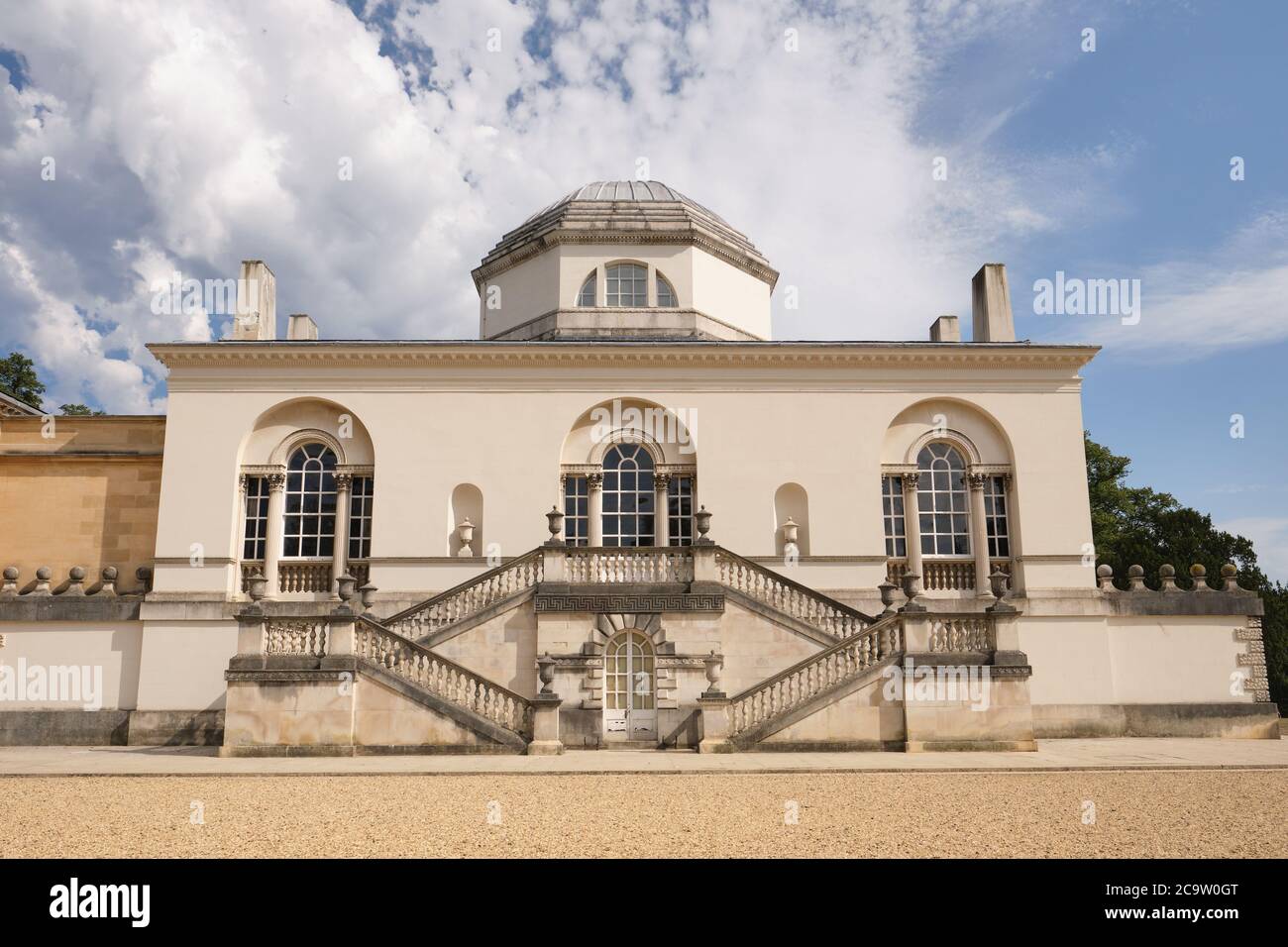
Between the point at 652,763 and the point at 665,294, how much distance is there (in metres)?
15.4

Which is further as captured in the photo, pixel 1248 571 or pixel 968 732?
pixel 1248 571

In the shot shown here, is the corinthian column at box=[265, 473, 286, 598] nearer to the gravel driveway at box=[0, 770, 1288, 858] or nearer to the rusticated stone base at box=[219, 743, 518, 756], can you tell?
the rusticated stone base at box=[219, 743, 518, 756]

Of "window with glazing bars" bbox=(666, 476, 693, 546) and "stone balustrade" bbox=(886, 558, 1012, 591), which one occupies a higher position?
"window with glazing bars" bbox=(666, 476, 693, 546)

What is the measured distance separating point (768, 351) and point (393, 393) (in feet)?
30.6

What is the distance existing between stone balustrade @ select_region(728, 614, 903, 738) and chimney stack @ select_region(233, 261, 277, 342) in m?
16.7

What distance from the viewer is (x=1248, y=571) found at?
49000 millimetres

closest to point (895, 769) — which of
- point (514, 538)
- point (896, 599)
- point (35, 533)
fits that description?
point (896, 599)

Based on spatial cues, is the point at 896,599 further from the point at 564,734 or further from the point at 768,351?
the point at 564,734

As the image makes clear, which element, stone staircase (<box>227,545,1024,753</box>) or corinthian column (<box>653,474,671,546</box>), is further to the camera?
corinthian column (<box>653,474,671,546</box>)

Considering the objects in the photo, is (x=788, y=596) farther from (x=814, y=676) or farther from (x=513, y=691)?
(x=513, y=691)

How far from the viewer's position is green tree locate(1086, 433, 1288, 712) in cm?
4400

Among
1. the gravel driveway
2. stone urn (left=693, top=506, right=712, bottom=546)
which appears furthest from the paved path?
stone urn (left=693, top=506, right=712, bottom=546)

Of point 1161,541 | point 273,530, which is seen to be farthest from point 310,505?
point 1161,541

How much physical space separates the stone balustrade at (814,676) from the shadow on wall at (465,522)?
8153 millimetres
